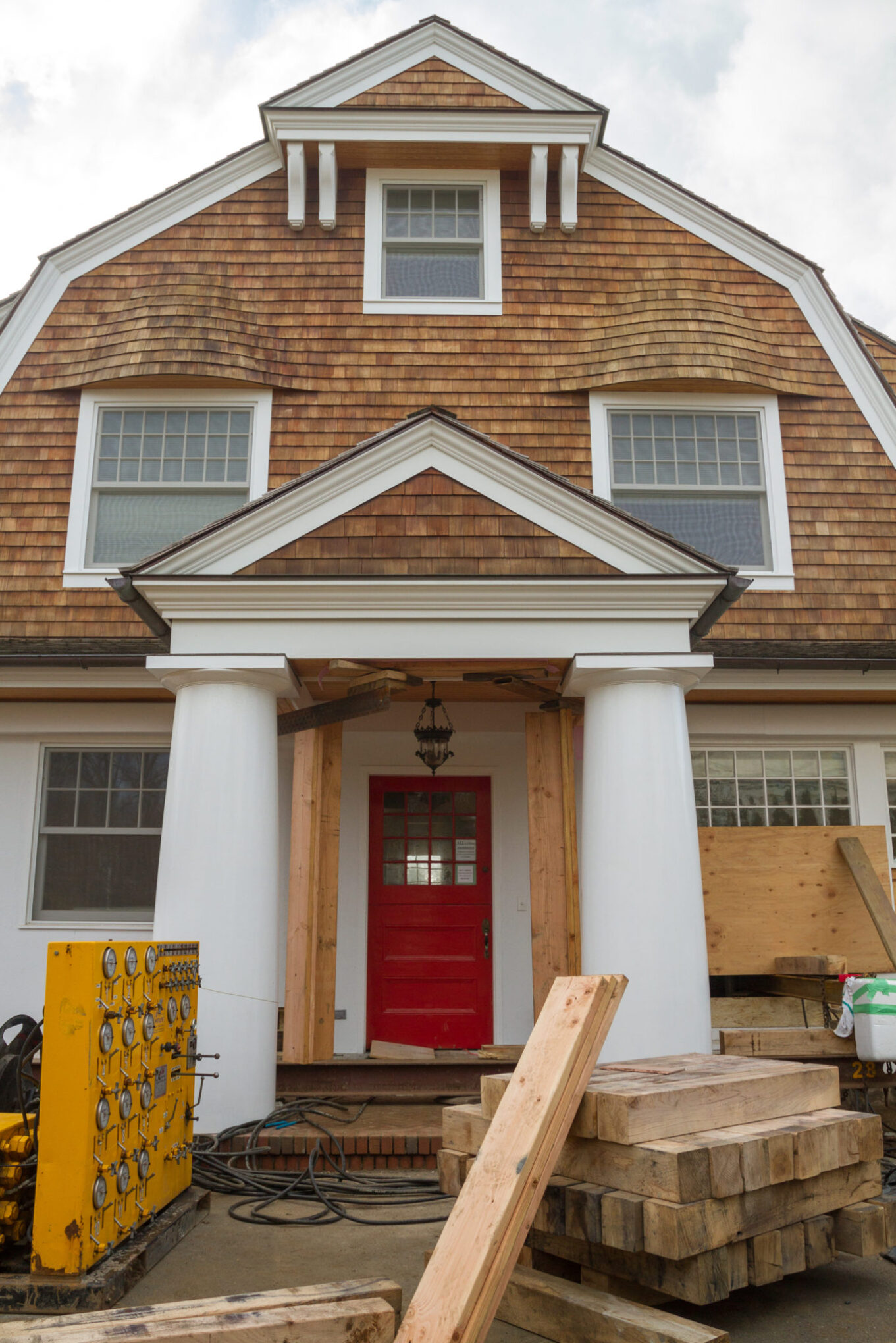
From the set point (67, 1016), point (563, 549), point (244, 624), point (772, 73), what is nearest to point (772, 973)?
point (563, 549)

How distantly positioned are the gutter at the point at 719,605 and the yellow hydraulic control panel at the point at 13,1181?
15.5 feet

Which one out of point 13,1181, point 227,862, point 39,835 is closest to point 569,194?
point 227,862

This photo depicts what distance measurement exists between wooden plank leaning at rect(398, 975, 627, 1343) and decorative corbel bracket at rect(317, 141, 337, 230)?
25.9ft

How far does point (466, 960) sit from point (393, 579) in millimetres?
3678

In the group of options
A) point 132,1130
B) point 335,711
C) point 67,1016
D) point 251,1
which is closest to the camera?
point 67,1016

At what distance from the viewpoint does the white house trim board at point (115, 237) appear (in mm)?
9453

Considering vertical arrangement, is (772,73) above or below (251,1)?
above

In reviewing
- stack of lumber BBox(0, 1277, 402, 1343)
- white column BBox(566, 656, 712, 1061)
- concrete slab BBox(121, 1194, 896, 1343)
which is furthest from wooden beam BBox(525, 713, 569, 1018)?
stack of lumber BBox(0, 1277, 402, 1343)

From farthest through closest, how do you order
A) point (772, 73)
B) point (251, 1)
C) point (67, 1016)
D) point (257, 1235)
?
point (772, 73) < point (251, 1) < point (257, 1235) < point (67, 1016)

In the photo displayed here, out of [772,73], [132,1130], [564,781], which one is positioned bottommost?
[132,1130]

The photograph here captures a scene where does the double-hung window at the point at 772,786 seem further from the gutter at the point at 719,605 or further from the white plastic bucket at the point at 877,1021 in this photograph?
the white plastic bucket at the point at 877,1021

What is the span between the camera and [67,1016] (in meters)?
4.07

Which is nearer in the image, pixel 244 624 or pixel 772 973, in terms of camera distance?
pixel 244 624

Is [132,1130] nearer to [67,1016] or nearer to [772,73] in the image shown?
[67,1016]
